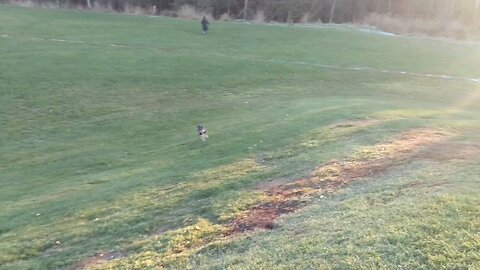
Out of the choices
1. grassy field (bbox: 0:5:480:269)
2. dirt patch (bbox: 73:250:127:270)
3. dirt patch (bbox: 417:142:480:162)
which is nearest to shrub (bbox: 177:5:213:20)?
grassy field (bbox: 0:5:480:269)

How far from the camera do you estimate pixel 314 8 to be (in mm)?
63562

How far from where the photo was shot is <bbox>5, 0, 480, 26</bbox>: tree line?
61.1m

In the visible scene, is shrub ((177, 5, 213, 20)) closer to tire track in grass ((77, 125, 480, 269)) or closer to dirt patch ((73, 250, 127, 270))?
tire track in grass ((77, 125, 480, 269))

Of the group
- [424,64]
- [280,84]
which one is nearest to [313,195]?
[280,84]

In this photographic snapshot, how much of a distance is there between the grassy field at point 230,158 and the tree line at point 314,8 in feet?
94.2

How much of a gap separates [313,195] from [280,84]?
17111 mm

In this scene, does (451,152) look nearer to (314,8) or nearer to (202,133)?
(202,133)

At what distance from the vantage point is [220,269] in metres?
6.62

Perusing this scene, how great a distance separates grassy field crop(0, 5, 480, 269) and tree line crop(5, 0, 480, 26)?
1131 inches

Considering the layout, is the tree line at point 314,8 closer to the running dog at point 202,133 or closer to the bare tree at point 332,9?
the bare tree at point 332,9

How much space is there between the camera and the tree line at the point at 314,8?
61.1m

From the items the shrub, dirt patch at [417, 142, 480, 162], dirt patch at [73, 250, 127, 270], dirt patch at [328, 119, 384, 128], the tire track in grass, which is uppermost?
dirt patch at [417, 142, 480, 162]

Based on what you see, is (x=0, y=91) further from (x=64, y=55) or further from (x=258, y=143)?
(x=258, y=143)

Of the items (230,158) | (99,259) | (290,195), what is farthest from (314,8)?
(99,259)
